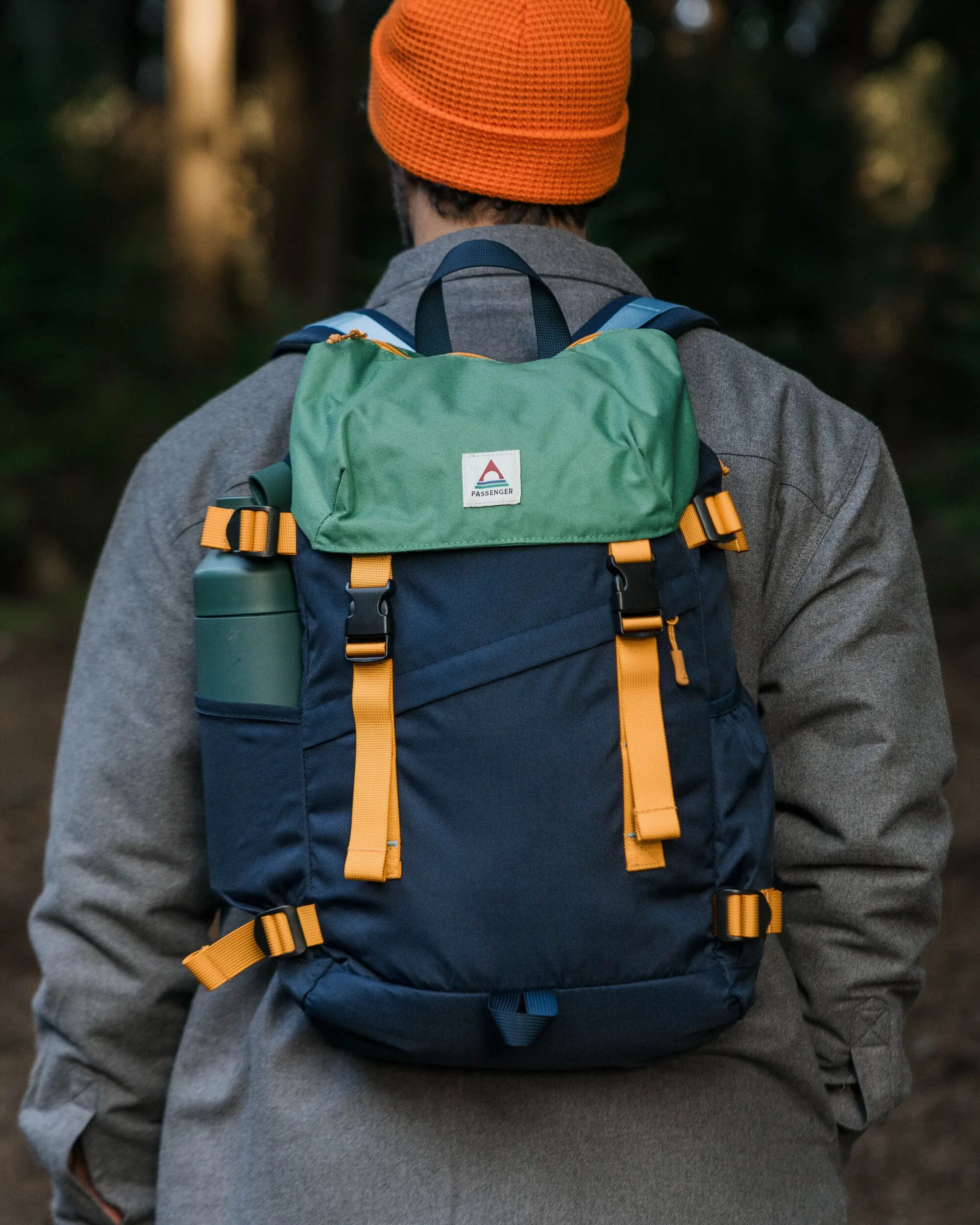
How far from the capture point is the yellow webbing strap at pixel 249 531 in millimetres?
1469

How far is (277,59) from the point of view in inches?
396

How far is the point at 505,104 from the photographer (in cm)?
170

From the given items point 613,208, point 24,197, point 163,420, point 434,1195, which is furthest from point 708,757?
point 24,197

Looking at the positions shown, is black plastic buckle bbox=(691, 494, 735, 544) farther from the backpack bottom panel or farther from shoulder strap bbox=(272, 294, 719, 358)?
the backpack bottom panel

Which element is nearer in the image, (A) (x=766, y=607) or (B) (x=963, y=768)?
(A) (x=766, y=607)

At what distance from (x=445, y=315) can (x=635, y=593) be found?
50 centimetres

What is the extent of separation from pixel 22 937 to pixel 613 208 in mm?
4231

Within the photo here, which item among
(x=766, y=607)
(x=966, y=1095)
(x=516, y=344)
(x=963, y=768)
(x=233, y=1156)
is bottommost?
(x=963, y=768)

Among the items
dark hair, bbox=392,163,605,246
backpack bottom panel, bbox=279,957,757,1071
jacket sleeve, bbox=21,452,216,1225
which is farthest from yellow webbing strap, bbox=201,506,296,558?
dark hair, bbox=392,163,605,246

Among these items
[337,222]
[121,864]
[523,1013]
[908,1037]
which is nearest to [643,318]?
[523,1013]

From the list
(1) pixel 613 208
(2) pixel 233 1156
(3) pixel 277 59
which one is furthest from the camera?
(3) pixel 277 59

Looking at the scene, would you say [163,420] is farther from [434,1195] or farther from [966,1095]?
[434,1195]

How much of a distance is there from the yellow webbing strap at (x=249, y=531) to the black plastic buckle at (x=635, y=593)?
0.37 metres

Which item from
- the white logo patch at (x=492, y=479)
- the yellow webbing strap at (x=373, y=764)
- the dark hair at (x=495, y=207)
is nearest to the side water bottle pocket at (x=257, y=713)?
the yellow webbing strap at (x=373, y=764)
